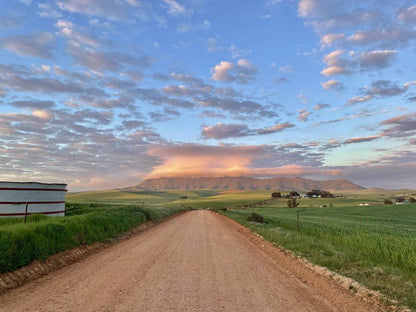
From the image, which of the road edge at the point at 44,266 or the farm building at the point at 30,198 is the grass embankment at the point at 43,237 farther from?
the farm building at the point at 30,198

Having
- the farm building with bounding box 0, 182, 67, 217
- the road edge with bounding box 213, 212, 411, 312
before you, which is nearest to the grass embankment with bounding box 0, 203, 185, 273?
the farm building with bounding box 0, 182, 67, 217

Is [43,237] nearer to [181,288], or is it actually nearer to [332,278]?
[181,288]

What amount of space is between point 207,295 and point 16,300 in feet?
14.9

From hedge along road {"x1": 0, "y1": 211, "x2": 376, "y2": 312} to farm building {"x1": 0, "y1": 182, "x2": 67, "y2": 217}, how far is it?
45.8 ft

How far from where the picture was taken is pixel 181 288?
7.82m

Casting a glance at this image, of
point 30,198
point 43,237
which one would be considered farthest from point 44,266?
point 30,198

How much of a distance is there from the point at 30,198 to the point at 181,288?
2118cm

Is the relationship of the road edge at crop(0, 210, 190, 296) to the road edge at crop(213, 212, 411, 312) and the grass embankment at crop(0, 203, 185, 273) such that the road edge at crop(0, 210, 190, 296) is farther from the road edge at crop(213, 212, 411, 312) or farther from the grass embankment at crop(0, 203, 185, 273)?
the road edge at crop(213, 212, 411, 312)

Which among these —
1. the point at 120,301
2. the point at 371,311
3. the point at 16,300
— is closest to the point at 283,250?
the point at 371,311

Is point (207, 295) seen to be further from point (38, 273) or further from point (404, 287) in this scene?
point (38, 273)

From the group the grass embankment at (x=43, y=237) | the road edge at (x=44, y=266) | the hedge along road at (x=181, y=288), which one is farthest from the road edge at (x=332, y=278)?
the grass embankment at (x=43, y=237)

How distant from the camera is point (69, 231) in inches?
554

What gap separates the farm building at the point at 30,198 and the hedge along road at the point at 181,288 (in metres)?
14.0

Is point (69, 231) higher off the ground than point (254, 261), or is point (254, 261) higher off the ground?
point (69, 231)
